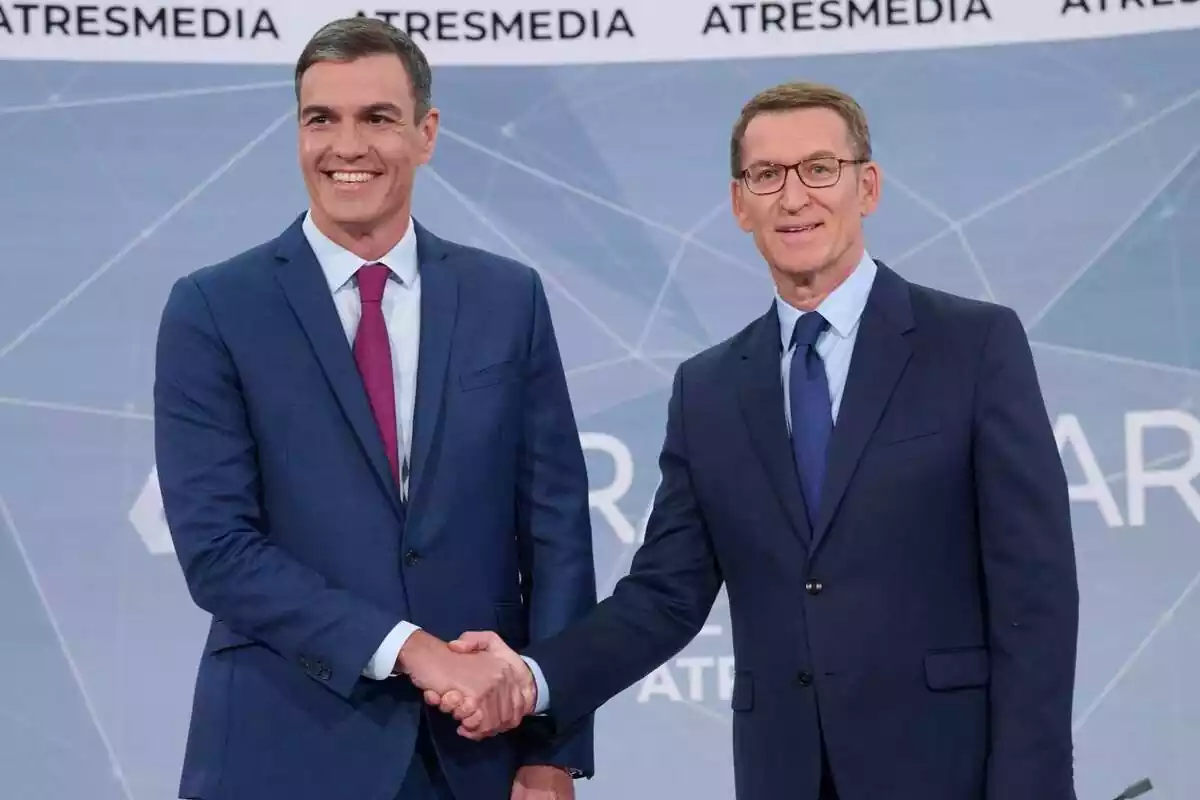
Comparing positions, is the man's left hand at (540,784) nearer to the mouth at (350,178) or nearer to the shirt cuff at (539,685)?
the shirt cuff at (539,685)

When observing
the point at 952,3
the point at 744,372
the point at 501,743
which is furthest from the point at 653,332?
the point at 501,743

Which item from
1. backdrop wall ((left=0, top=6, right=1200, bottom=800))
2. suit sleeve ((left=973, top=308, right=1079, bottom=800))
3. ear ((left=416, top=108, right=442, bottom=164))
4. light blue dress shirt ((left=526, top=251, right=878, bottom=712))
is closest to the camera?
suit sleeve ((left=973, top=308, right=1079, bottom=800))

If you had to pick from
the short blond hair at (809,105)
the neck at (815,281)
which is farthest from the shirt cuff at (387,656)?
the short blond hair at (809,105)

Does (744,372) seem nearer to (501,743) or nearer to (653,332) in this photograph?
(501,743)

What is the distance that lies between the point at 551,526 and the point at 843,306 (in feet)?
1.67

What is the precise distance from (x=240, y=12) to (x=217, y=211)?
18.2 inches

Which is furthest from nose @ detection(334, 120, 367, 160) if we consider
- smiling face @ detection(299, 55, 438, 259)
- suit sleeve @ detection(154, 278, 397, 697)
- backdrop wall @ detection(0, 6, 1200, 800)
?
backdrop wall @ detection(0, 6, 1200, 800)

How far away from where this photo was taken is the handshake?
1.99 m

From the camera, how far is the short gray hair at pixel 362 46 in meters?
2.17

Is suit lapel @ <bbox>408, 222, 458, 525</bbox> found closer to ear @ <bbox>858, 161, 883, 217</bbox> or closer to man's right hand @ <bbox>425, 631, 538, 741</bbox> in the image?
man's right hand @ <bbox>425, 631, 538, 741</bbox>

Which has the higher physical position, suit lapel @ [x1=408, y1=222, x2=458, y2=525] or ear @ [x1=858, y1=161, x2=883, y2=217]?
ear @ [x1=858, y1=161, x2=883, y2=217]

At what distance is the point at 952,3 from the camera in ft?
11.7

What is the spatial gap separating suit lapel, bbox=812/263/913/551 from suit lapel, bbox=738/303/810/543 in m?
0.04

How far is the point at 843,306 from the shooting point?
7.07 ft
